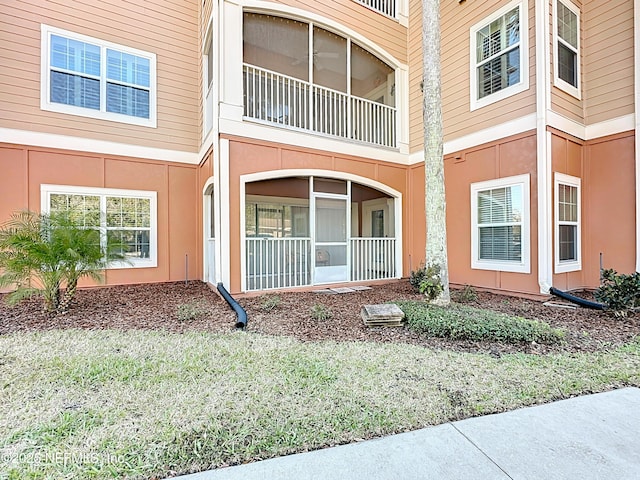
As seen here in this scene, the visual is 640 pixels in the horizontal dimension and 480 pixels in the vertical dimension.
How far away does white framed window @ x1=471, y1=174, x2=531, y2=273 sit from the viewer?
6.42m

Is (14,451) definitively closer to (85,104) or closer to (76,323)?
(76,323)

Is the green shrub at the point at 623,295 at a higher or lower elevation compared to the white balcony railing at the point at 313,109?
lower

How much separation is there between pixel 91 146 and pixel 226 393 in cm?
721

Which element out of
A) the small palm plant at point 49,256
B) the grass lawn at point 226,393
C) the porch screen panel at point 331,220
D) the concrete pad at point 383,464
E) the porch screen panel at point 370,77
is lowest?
the concrete pad at point 383,464

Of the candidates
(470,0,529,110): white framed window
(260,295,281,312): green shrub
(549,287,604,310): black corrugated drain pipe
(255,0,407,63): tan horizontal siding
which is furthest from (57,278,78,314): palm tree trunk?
(470,0,529,110): white framed window

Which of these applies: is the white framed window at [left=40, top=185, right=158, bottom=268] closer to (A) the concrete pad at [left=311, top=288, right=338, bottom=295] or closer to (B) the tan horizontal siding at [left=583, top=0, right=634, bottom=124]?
(A) the concrete pad at [left=311, top=288, right=338, bottom=295]

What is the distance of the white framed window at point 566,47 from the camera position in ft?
20.7

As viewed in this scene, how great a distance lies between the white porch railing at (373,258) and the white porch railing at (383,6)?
6.16 metres

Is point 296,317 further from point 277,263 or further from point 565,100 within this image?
point 565,100

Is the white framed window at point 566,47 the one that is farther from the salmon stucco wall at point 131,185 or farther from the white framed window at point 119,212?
the white framed window at point 119,212

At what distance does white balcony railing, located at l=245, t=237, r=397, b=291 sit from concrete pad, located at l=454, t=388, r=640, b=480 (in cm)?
513

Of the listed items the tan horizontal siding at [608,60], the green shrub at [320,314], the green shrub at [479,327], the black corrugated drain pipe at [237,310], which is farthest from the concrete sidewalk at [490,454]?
the tan horizontal siding at [608,60]

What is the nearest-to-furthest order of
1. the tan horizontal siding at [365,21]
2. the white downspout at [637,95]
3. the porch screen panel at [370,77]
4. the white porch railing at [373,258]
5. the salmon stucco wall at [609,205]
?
1. the white downspout at [637,95]
2. the salmon stucco wall at [609,205]
3. the tan horizontal siding at [365,21]
4. the white porch railing at [373,258]
5. the porch screen panel at [370,77]

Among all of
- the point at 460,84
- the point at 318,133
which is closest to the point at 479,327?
the point at 318,133
